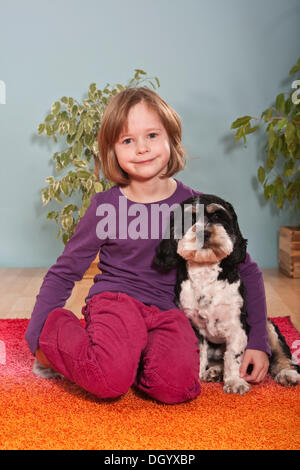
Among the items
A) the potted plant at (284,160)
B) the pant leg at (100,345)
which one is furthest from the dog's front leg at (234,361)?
the potted plant at (284,160)

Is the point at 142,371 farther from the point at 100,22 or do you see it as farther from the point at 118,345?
the point at 100,22

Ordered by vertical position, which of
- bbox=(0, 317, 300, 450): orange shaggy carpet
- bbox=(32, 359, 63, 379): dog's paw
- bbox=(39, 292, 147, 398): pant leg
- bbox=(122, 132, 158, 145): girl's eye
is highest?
bbox=(122, 132, 158, 145): girl's eye

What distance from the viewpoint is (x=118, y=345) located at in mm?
1384

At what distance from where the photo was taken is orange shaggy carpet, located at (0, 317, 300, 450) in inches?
46.7

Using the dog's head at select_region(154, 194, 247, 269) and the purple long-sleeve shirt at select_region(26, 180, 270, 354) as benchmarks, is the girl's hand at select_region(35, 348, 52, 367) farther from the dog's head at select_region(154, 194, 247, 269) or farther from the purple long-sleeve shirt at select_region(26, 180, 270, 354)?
the dog's head at select_region(154, 194, 247, 269)

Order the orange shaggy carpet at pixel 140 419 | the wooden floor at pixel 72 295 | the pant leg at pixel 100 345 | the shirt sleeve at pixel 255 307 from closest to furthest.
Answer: the orange shaggy carpet at pixel 140 419 → the pant leg at pixel 100 345 → the shirt sleeve at pixel 255 307 → the wooden floor at pixel 72 295

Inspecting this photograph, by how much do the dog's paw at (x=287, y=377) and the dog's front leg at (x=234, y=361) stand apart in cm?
11

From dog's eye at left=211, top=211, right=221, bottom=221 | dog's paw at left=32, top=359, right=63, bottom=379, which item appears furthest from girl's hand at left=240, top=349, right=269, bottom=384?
dog's paw at left=32, top=359, right=63, bottom=379

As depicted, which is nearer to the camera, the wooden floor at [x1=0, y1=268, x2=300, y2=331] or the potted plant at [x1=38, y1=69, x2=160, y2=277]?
the wooden floor at [x1=0, y1=268, x2=300, y2=331]

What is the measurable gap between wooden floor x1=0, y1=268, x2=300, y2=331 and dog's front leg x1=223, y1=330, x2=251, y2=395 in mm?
732

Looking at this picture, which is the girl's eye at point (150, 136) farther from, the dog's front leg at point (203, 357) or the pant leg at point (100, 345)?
the dog's front leg at point (203, 357)

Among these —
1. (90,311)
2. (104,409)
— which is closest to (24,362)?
(90,311)

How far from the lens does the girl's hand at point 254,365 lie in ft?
5.03

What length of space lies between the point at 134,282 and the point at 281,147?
1746mm
